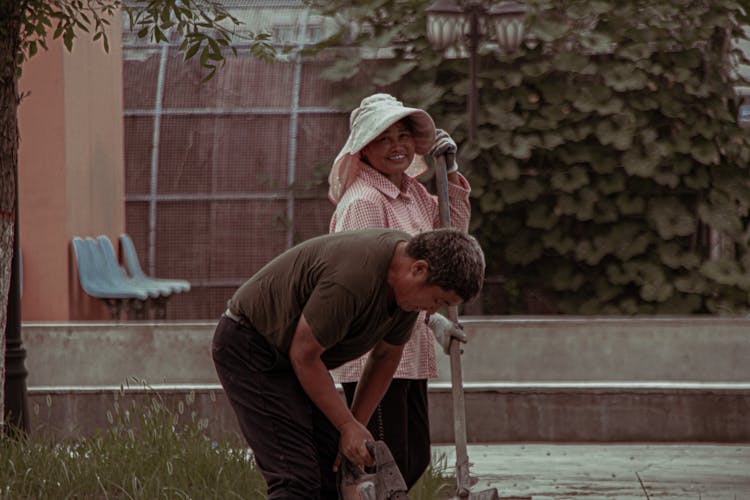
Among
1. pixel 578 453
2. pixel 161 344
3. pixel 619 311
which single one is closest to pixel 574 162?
pixel 619 311

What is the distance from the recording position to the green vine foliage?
1285 cm

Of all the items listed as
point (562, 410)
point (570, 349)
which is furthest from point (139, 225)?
point (562, 410)

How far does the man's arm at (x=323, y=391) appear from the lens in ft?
11.3

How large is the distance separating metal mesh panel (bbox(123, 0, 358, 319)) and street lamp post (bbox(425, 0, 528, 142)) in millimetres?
1985

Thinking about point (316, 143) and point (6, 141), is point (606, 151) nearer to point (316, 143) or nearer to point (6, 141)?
point (316, 143)

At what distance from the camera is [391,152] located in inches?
176

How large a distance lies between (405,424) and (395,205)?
717mm

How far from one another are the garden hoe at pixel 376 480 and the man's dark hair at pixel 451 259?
46 centimetres

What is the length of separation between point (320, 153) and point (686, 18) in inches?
148

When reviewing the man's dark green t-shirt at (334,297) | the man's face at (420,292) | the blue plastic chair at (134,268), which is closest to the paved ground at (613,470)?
the man's dark green t-shirt at (334,297)

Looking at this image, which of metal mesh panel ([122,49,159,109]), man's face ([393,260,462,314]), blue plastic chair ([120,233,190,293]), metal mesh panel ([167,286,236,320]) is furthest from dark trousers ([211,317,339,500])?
metal mesh panel ([122,49,159,109])

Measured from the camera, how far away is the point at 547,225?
1312 cm

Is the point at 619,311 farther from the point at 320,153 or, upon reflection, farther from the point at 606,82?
the point at 320,153

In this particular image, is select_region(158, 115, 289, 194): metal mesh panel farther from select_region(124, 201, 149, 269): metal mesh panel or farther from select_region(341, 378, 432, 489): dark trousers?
select_region(341, 378, 432, 489): dark trousers
